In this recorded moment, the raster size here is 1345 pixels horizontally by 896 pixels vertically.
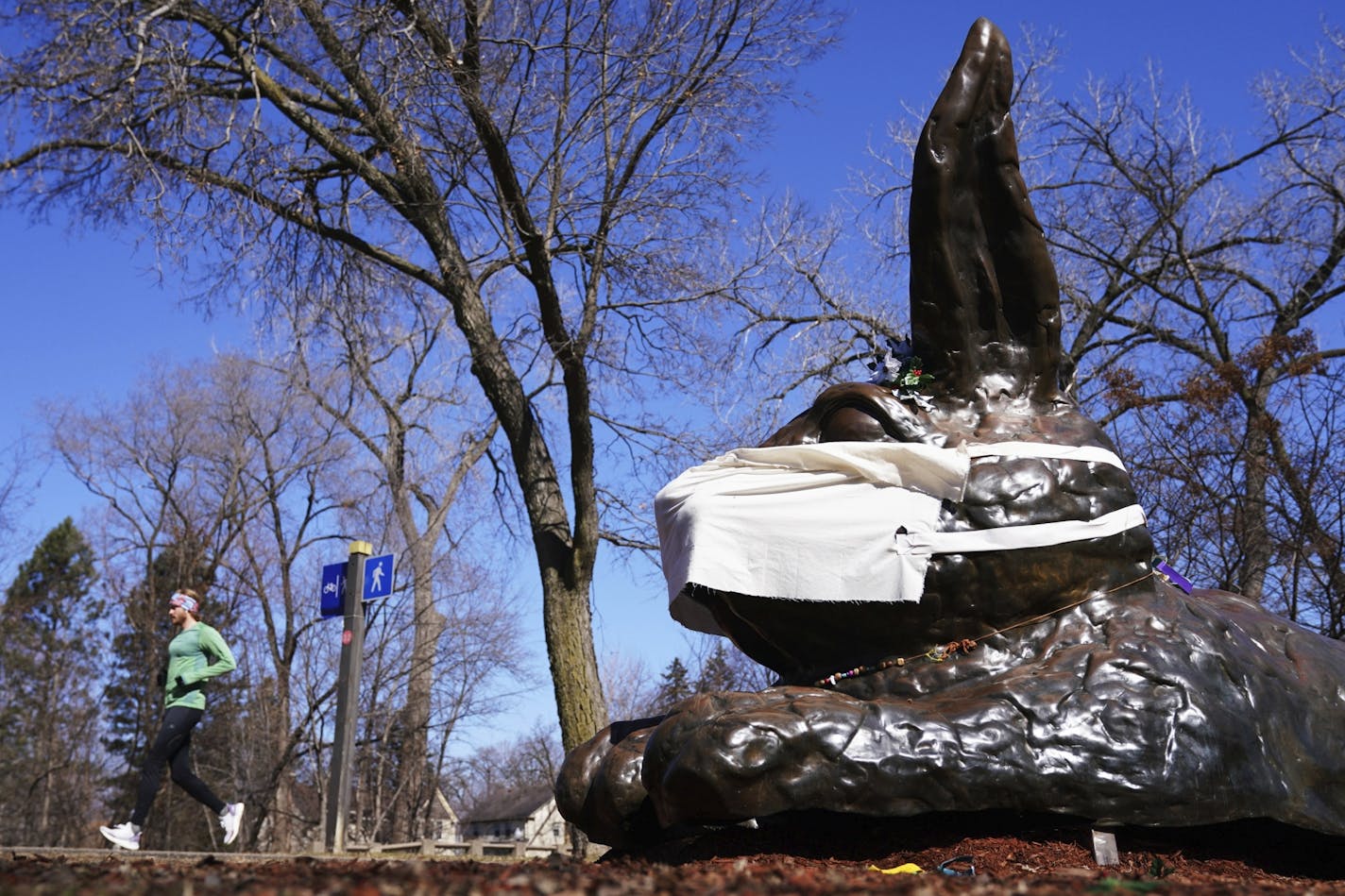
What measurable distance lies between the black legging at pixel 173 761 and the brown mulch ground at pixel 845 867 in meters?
4.55

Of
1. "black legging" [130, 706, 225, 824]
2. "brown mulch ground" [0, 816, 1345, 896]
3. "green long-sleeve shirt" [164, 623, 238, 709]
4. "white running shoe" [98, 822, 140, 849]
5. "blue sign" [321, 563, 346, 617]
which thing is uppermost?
"blue sign" [321, 563, 346, 617]

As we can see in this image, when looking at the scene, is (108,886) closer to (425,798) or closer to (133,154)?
(133,154)

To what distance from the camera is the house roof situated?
147 ft

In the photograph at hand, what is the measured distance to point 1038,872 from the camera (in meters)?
3.97

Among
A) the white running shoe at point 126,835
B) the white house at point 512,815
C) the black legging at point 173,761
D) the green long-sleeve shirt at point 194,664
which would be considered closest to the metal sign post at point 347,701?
the black legging at point 173,761

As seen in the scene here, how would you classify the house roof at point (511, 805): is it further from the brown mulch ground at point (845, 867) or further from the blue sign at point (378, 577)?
the brown mulch ground at point (845, 867)

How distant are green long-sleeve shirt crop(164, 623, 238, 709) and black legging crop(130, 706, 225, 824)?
10cm

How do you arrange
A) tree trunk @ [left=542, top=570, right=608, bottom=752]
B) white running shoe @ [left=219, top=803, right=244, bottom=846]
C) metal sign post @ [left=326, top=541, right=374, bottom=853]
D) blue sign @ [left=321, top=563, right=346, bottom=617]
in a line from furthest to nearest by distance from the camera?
blue sign @ [left=321, top=563, right=346, bottom=617]
tree trunk @ [left=542, top=570, right=608, bottom=752]
metal sign post @ [left=326, top=541, right=374, bottom=853]
white running shoe @ [left=219, top=803, right=244, bottom=846]

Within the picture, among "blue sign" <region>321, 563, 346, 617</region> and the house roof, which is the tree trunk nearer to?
"blue sign" <region>321, 563, 346, 617</region>

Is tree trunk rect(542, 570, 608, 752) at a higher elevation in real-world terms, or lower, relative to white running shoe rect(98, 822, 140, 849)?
higher

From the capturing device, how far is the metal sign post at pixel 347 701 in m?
9.85

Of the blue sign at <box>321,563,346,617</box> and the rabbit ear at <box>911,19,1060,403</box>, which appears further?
the blue sign at <box>321,563,346,617</box>

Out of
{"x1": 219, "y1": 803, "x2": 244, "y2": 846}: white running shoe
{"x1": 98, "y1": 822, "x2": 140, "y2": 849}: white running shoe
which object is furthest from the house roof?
{"x1": 98, "y1": 822, "x2": 140, "y2": 849}: white running shoe

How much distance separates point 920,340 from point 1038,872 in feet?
8.13
